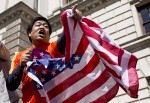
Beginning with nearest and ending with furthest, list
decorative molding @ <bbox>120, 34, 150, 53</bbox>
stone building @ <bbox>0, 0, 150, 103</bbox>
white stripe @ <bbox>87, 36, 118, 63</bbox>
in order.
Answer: white stripe @ <bbox>87, 36, 118, 63</bbox>
stone building @ <bbox>0, 0, 150, 103</bbox>
decorative molding @ <bbox>120, 34, 150, 53</bbox>

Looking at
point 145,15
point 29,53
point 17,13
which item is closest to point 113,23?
point 145,15

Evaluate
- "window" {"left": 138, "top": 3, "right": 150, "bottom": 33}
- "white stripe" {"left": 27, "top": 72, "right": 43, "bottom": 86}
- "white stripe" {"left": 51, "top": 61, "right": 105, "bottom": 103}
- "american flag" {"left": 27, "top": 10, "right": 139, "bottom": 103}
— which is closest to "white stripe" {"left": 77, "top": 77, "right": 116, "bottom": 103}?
"american flag" {"left": 27, "top": 10, "right": 139, "bottom": 103}

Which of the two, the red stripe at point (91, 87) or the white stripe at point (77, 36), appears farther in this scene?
the white stripe at point (77, 36)

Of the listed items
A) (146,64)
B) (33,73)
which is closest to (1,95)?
(33,73)

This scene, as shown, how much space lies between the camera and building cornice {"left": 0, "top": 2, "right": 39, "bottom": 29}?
14438 mm

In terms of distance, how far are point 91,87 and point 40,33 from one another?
3.44 ft

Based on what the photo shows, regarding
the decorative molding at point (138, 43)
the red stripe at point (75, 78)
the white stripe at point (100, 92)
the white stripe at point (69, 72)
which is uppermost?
the white stripe at point (69, 72)

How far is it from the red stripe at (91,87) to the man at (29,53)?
0.49 meters

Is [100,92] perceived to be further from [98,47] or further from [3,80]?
[3,80]

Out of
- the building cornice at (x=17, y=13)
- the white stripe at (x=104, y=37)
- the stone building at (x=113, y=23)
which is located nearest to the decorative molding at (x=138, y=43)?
the stone building at (x=113, y=23)

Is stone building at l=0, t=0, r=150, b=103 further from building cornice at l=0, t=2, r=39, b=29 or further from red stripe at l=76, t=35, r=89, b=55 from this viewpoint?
red stripe at l=76, t=35, r=89, b=55

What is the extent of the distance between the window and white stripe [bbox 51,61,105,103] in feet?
28.2

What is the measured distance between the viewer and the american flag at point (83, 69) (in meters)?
3.59

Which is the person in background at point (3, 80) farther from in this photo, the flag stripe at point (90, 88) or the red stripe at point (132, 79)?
the red stripe at point (132, 79)
